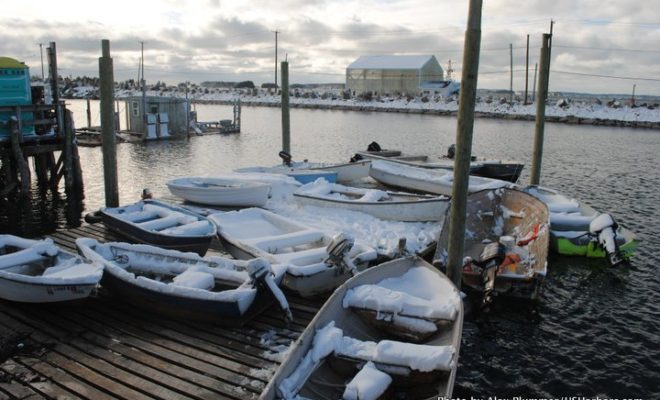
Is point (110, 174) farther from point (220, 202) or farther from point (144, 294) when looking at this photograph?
point (144, 294)

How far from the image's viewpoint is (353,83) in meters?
111

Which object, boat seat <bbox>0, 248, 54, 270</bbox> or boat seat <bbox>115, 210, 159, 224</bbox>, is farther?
boat seat <bbox>115, 210, 159, 224</bbox>

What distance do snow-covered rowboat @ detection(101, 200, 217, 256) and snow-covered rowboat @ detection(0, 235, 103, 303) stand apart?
2.24 metres

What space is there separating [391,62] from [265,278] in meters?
105

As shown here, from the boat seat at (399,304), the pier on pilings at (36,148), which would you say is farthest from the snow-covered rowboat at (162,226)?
the pier on pilings at (36,148)

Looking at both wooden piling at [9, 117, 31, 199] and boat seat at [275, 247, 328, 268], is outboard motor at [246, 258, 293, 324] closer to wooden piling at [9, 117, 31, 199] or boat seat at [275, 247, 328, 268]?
boat seat at [275, 247, 328, 268]

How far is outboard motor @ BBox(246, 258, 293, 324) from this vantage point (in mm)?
8516

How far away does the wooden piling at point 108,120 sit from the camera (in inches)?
585

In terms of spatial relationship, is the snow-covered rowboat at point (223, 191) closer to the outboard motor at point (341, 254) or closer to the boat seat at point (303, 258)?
the boat seat at point (303, 258)

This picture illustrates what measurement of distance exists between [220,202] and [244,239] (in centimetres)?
541

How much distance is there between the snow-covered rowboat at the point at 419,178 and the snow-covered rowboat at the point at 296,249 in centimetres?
806

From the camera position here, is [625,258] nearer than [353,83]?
Yes

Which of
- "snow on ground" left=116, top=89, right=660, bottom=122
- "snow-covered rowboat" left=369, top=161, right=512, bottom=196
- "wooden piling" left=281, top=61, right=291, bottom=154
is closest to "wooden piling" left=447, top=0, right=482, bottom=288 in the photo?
"snow-covered rowboat" left=369, top=161, right=512, bottom=196

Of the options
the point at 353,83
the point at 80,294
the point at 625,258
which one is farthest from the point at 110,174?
the point at 353,83
